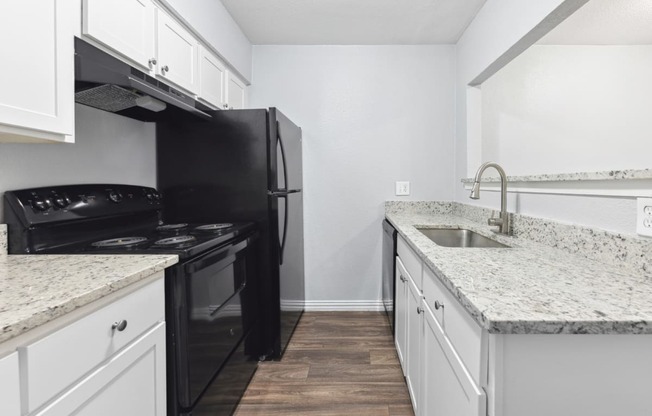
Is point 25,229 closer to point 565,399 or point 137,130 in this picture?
point 137,130

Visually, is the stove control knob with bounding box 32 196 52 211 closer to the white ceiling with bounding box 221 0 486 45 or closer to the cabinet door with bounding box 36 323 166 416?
the cabinet door with bounding box 36 323 166 416

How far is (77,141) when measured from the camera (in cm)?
150

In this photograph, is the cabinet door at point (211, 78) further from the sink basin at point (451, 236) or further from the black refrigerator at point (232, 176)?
the sink basin at point (451, 236)

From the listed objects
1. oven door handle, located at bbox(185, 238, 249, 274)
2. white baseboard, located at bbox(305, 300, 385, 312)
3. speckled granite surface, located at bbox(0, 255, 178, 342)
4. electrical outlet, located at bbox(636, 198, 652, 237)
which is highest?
electrical outlet, located at bbox(636, 198, 652, 237)

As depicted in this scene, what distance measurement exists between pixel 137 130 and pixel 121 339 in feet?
4.55

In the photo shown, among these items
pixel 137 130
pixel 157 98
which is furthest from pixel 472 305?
pixel 137 130

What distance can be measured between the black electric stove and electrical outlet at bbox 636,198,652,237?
56.2 inches

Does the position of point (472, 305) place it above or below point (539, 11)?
below

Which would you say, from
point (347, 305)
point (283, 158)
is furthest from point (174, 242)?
point (347, 305)

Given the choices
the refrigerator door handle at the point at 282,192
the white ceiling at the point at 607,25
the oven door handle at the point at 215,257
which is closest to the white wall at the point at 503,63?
the white ceiling at the point at 607,25

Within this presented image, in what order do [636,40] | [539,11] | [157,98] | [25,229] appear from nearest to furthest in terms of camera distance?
[25,229] < [157,98] < [539,11] < [636,40]

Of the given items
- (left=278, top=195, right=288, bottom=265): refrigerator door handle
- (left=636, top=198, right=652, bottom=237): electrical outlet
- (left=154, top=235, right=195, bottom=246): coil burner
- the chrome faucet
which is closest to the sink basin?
the chrome faucet

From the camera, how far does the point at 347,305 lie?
9.84ft

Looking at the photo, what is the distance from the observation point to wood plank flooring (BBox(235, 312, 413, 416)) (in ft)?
5.57
